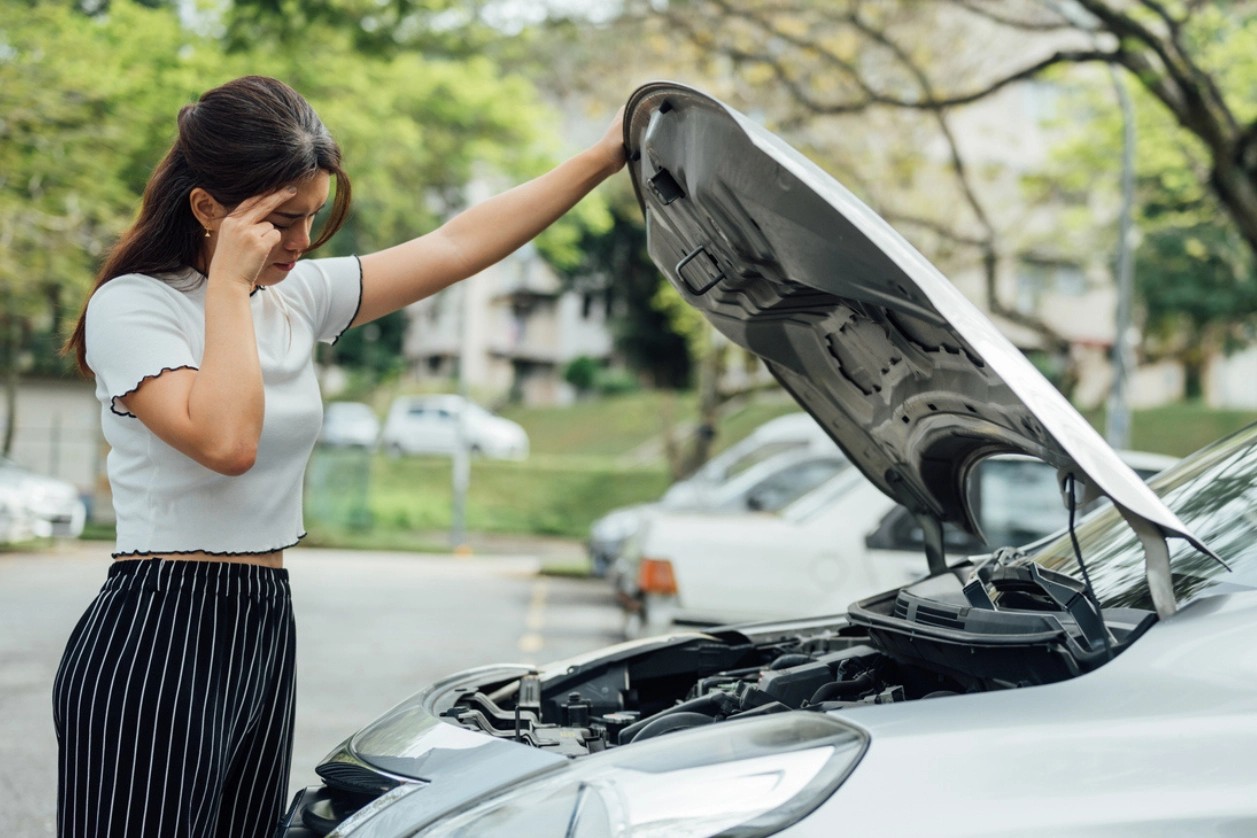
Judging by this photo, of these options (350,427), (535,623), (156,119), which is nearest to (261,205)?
(535,623)

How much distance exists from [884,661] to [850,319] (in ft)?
2.28

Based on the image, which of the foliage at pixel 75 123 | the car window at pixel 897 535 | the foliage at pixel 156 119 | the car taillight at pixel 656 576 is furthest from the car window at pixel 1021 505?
the foliage at pixel 75 123

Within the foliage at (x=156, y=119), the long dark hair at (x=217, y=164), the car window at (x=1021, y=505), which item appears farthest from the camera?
the foliage at (x=156, y=119)

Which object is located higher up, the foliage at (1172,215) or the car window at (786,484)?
the foliage at (1172,215)

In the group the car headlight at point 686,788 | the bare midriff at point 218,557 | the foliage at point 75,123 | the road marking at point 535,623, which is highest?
the foliage at point 75,123

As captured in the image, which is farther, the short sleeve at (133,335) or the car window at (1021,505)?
the car window at (1021,505)

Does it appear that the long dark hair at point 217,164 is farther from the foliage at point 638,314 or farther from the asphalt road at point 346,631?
the foliage at point 638,314

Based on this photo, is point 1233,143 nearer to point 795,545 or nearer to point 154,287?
point 795,545

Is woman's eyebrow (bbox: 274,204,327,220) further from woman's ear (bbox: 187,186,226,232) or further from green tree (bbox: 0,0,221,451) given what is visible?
green tree (bbox: 0,0,221,451)

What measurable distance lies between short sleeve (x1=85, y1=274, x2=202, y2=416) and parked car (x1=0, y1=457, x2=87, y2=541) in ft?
54.4

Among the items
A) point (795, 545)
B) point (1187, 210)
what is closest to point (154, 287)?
point (795, 545)

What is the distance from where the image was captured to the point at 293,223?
2.21 m

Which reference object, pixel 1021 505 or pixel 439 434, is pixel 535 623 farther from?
pixel 439 434

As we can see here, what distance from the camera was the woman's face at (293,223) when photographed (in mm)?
2182
